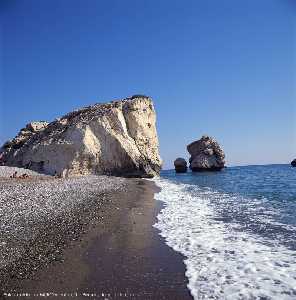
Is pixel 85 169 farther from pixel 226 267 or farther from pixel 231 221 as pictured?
pixel 226 267

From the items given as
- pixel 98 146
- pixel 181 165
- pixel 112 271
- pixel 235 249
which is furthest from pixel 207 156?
pixel 112 271

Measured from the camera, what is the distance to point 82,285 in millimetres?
6020

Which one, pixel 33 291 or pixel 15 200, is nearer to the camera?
pixel 33 291

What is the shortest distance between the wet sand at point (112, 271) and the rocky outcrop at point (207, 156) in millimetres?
60654

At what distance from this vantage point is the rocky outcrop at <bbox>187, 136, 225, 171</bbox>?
7012cm

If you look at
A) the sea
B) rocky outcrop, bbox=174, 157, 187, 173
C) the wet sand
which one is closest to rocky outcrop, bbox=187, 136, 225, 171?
rocky outcrop, bbox=174, 157, 187, 173

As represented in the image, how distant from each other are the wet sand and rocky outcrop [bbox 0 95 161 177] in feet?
100

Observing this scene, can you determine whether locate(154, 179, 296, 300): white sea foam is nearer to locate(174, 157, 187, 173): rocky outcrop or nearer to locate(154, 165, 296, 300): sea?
locate(154, 165, 296, 300): sea

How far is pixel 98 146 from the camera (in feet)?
136

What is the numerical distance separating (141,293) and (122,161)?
118ft

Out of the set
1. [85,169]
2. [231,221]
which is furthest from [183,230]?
[85,169]

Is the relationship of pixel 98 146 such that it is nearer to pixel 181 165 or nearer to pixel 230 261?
pixel 230 261

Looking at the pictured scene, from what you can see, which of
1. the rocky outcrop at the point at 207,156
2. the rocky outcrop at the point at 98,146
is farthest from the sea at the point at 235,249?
the rocky outcrop at the point at 207,156

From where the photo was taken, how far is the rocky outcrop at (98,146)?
40219 mm
